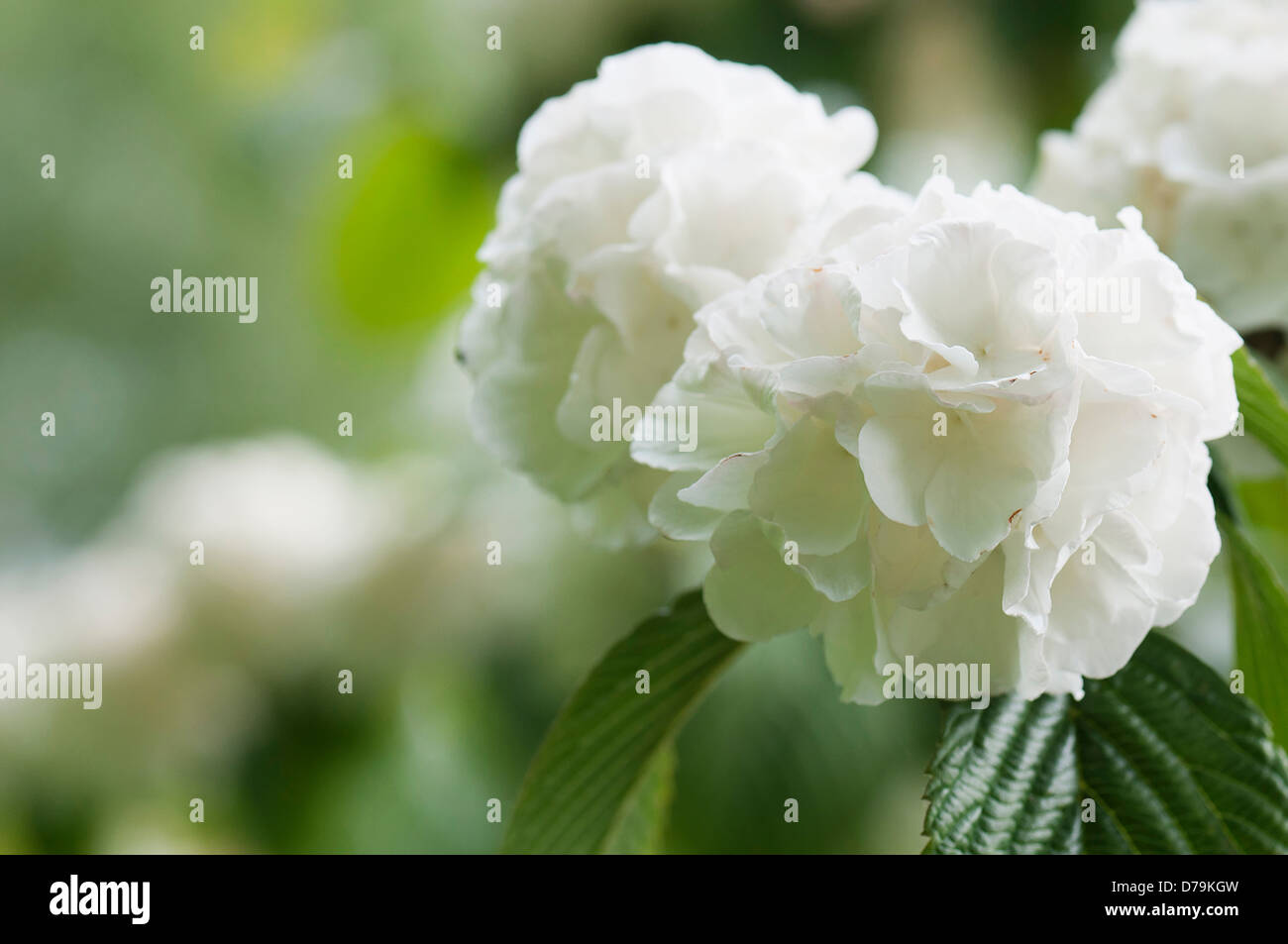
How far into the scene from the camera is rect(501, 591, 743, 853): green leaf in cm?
36

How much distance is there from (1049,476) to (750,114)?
152mm

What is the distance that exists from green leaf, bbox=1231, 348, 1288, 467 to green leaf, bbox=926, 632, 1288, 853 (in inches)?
2.6

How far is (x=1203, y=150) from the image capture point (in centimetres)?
40

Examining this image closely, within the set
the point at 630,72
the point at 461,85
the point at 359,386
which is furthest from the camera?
the point at 359,386

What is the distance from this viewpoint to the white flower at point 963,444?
0.82 ft

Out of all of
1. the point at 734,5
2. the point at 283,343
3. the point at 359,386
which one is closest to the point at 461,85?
the point at 734,5

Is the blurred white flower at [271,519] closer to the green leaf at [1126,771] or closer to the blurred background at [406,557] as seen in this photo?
the blurred background at [406,557]

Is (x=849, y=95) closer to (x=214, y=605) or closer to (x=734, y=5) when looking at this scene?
(x=734, y=5)

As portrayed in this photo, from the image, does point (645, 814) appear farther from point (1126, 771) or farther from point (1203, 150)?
point (1203, 150)

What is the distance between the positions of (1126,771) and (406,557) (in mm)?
593

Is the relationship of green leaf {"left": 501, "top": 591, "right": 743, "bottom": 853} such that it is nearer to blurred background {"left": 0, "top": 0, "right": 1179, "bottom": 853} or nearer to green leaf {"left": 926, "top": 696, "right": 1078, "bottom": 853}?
green leaf {"left": 926, "top": 696, "right": 1078, "bottom": 853}

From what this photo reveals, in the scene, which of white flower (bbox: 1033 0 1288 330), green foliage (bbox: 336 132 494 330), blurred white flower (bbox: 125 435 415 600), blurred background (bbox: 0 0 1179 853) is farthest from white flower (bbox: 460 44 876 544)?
green foliage (bbox: 336 132 494 330)

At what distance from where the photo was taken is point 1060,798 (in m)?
0.31

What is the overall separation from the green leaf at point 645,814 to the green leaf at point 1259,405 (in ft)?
0.65
